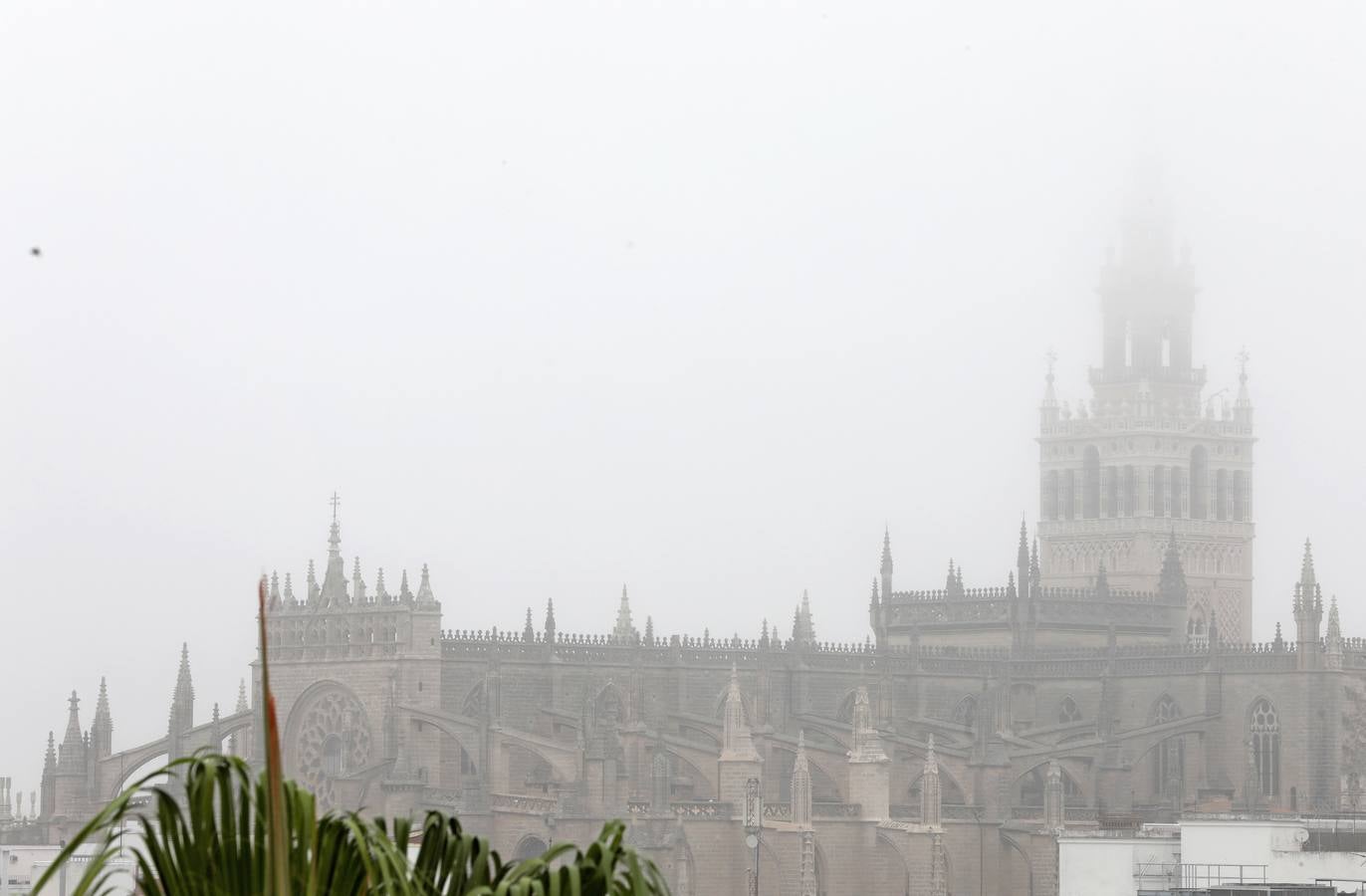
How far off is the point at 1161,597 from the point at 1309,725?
17.3 m

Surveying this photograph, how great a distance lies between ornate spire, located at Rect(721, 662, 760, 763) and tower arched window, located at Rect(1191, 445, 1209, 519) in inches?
1610

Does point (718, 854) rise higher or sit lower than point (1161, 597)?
lower

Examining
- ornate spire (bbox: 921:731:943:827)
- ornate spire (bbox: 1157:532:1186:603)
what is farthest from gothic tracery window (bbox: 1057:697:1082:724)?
ornate spire (bbox: 921:731:943:827)

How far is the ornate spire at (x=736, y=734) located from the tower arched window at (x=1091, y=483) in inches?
1538

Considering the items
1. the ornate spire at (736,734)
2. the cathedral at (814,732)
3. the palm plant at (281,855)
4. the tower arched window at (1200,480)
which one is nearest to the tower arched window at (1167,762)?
the cathedral at (814,732)

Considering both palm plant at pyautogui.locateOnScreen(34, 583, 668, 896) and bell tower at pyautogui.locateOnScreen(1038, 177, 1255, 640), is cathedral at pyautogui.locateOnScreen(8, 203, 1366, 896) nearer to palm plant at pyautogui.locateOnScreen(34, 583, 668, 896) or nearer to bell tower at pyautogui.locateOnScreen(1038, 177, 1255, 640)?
bell tower at pyautogui.locateOnScreen(1038, 177, 1255, 640)

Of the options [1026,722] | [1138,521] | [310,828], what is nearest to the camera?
[310,828]

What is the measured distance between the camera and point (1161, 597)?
11175 centimetres

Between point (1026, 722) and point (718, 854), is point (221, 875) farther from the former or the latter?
point (1026, 722)

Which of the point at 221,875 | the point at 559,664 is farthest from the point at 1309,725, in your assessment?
the point at 221,875

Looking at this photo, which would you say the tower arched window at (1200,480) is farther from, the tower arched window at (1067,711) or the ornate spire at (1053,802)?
the ornate spire at (1053,802)

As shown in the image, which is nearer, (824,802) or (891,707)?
(824,802)

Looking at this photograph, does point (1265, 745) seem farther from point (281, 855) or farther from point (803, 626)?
point (281, 855)

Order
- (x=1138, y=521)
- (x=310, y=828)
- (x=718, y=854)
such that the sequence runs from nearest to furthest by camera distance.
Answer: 1. (x=310, y=828)
2. (x=718, y=854)
3. (x=1138, y=521)
